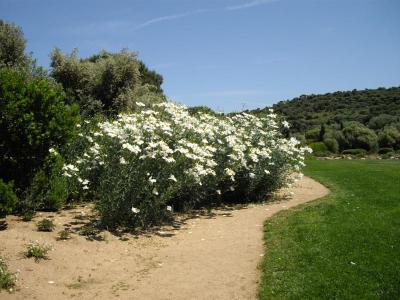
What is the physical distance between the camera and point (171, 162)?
26.5ft

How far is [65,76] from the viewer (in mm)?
22078

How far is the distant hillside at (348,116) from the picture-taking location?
107ft

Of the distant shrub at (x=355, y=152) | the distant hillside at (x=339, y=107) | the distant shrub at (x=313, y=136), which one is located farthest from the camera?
the distant hillside at (x=339, y=107)

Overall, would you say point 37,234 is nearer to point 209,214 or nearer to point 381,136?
point 209,214

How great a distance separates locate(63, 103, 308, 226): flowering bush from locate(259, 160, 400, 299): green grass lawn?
4.94 feet

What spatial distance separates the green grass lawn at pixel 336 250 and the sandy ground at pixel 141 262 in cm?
36

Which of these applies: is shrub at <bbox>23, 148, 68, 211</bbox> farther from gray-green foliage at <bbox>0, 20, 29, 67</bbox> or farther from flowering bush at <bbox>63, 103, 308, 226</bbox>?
gray-green foliage at <bbox>0, 20, 29, 67</bbox>

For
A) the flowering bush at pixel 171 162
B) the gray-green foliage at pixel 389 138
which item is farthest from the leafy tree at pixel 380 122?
the flowering bush at pixel 171 162

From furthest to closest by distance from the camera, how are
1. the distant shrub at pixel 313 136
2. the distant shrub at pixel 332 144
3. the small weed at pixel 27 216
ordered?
the distant shrub at pixel 313 136
the distant shrub at pixel 332 144
the small weed at pixel 27 216

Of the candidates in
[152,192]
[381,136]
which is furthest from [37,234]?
[381,136]

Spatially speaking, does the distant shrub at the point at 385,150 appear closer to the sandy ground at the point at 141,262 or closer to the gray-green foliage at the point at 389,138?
the gray-green foliage at the point at 389,138

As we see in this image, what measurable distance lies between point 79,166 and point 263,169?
432cm

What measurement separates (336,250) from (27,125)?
17.4ft

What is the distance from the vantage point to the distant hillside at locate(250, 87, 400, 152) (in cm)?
3253
